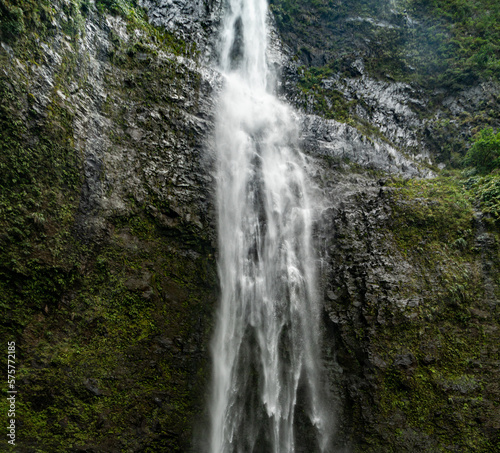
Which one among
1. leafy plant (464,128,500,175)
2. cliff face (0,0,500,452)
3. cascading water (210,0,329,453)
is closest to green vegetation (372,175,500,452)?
cliff face (0,0,500,452)

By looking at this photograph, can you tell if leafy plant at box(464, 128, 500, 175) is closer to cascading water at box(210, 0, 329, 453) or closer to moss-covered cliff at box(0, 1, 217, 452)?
cascading water at box(210, 0, 329, 453)

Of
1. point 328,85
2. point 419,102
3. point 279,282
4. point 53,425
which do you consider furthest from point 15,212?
point 419,102

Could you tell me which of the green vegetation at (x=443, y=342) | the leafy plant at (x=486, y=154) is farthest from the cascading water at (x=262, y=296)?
the leafy plant at (x=486, y=154)

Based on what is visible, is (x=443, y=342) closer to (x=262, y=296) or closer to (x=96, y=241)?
(x=262, y=296)

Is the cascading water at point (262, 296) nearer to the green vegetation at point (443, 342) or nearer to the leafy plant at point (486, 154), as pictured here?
the green vegetation at point (443, 342)

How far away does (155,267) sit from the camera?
7.29 metres

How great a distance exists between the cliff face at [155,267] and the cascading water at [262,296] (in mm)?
473

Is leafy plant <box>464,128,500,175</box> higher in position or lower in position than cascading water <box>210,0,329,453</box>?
higher

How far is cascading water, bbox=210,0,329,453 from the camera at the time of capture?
700cm

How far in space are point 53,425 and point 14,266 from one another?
3216 mm

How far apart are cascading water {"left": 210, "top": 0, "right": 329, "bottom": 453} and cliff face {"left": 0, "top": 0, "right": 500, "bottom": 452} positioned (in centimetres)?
47

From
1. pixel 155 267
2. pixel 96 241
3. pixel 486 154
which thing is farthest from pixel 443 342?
pixel 96 241

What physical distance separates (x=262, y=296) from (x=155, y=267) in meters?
3.11

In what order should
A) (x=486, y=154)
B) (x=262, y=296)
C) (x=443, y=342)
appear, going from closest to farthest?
(x=443, y=342)
(x=262, y=296)
(x=486, y=154)
